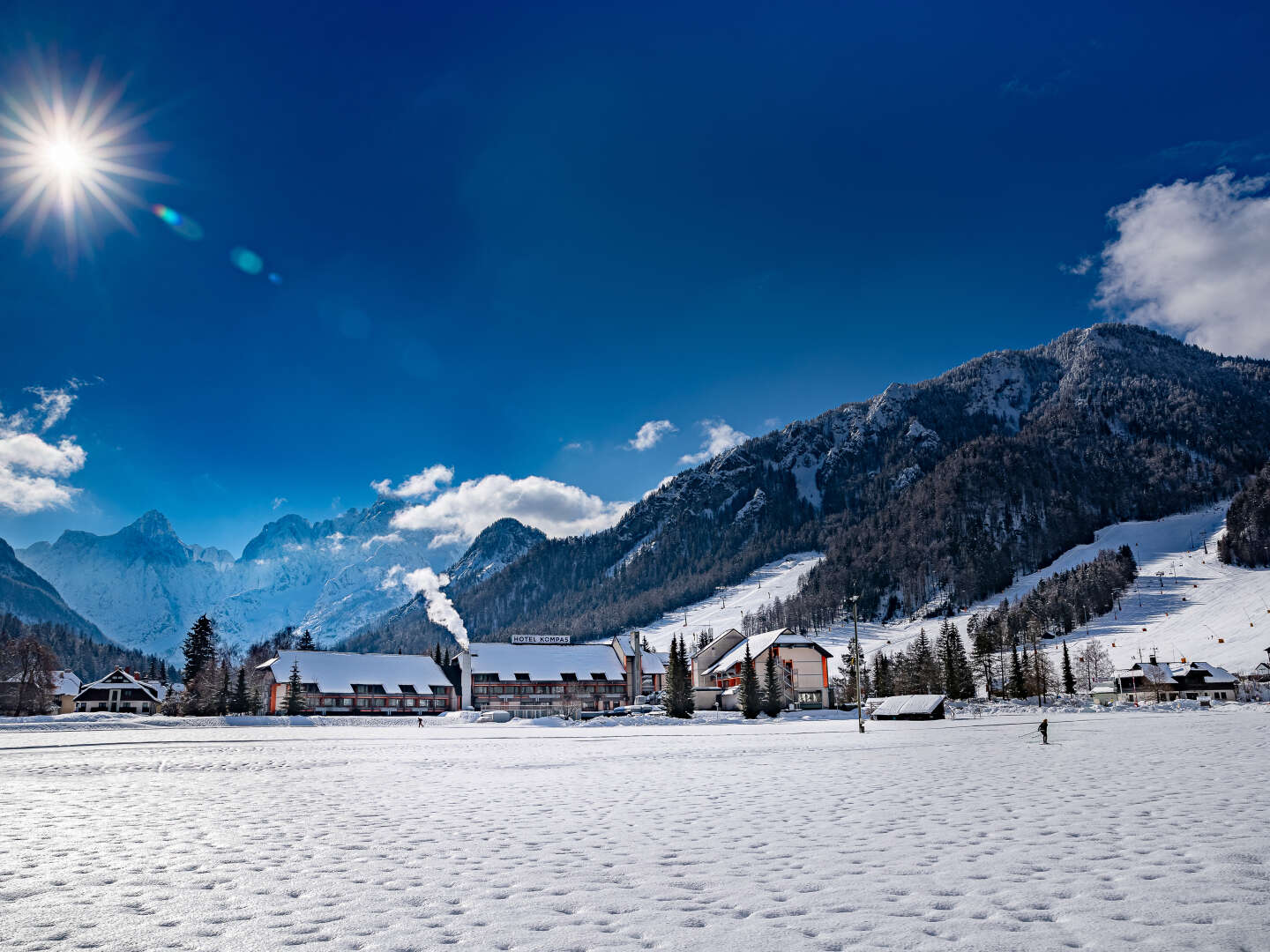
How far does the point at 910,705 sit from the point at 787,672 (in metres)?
34.0

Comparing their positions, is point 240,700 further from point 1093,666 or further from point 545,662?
point 1093,666

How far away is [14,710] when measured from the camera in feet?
278

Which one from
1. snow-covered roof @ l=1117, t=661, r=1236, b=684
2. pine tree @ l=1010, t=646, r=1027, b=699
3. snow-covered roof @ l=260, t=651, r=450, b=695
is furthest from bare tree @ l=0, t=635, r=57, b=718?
snow-covered roof @ l=1117, t=661, r=1236, b=684

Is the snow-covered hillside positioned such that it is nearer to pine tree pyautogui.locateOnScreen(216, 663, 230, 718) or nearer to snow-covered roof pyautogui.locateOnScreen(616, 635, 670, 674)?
snow-covered roof pyautogui.locateOnScreen(616, 635, 670, 674)

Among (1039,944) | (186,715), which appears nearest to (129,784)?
(1039,944)

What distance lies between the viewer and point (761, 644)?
109812mm

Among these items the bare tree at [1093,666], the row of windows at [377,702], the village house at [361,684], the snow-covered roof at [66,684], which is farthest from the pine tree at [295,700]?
the bare tree at [1093,666]

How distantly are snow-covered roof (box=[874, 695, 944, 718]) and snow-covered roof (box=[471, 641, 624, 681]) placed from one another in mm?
58275

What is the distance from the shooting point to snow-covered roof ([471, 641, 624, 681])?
390 ft

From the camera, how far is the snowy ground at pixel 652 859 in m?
6.68

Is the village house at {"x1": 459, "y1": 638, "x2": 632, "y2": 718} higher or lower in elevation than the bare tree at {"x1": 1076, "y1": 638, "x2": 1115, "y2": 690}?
higher

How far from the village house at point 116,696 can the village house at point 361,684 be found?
A: 22.0m

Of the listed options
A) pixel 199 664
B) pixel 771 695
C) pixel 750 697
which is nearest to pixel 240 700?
pixel 199 664

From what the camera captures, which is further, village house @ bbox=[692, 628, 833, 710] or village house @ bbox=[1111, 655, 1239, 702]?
village house @ bbox=[1111, 655, 1239, 702]
